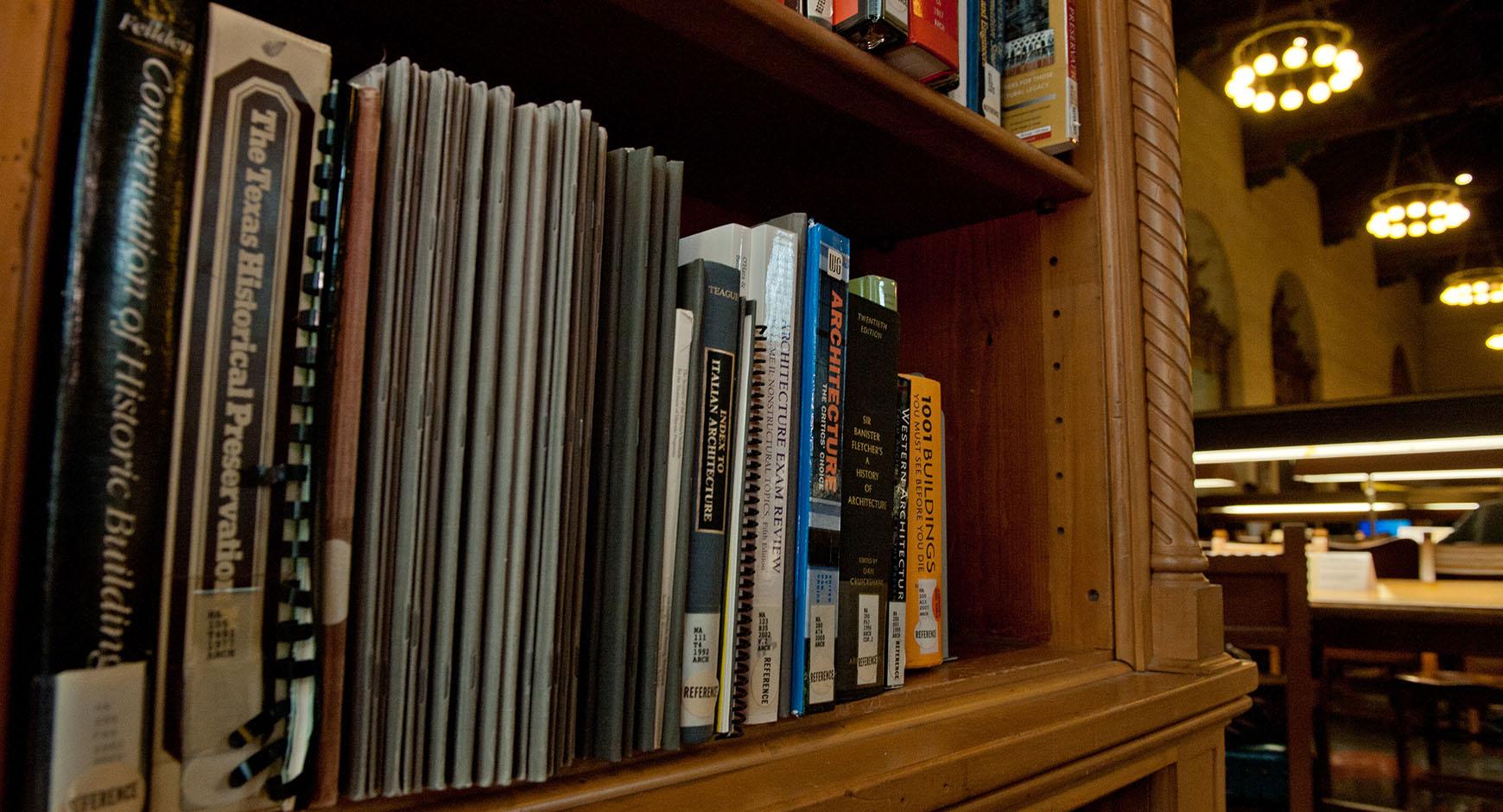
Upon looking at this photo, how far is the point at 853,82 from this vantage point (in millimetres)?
767

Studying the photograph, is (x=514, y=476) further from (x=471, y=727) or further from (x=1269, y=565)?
(x=1269, y=565)

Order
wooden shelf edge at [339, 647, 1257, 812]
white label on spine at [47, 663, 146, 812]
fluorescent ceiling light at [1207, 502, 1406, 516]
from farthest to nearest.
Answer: fluorescent ceiling light at [1207, 502, 1406, 516], wooden shelf edge at [339, 647, 1257, 812], white label on spine at [47, 663, 146, 812]

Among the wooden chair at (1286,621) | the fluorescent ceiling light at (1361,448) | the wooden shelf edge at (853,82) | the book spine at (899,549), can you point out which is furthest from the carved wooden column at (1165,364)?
the fluorescent ceiling light at (1361,448)

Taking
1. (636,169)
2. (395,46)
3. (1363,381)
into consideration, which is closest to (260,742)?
(636,169)

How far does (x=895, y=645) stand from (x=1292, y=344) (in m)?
11.1

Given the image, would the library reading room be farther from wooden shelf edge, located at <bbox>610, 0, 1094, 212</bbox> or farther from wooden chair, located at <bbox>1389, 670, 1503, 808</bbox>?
wooden chair, located at <bbox>1389, 670, 1503, 808</bbox>

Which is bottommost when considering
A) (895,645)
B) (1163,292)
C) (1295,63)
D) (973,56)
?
(895,645)

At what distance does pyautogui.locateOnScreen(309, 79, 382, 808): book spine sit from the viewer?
418 millimetres

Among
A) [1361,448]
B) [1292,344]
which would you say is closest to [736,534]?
[1361,448]

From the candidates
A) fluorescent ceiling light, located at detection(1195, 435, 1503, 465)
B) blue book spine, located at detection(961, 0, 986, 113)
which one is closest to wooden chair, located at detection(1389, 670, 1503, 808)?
fluorescent ceiling light, located at detection(1195, 435, 1503, 465)

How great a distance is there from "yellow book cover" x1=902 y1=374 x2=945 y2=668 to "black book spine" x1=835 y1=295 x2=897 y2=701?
0.26 ft

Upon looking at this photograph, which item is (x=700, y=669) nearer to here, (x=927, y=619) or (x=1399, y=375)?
(x=927, y=619)

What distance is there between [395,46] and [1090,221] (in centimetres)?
75

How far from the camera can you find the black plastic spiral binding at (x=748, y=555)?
0.59 meters
